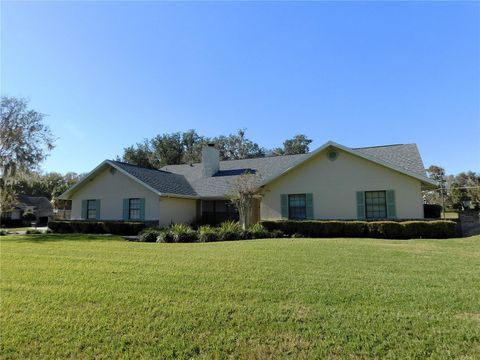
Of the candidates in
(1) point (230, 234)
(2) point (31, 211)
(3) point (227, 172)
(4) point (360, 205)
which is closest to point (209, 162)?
(3) point (227, 172)

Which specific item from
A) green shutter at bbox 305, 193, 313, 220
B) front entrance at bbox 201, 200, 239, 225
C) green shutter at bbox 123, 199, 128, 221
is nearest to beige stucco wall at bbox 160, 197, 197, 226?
front entrance at bbox 201, 200, 239, 225

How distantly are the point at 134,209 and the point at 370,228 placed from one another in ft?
46.2

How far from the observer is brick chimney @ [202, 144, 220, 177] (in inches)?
1014

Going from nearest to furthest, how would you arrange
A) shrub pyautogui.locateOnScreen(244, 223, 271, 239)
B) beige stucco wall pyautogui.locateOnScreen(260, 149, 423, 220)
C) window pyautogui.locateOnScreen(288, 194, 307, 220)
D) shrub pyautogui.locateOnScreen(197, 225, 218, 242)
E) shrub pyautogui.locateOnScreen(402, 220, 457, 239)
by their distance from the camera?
shrub pyautogui.locateOnScreen(402, 220, 457, 239) → shrub pyautogui.locateOnScreen(197, 225, 218, 242) → shrub pyautogui.locateOnScreen(244, 223, 271, 239) → beige stucco wall pyautogui.locateOnScreen(260, 149, 423, 220) → window pyautogui.locateOnScreen(288, 194, 307, 220)

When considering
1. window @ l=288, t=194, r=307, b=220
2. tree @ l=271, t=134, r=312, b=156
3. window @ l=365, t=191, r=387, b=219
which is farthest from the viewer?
tree @ l=271, t=134, r=312, b=156

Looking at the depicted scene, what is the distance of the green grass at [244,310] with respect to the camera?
3.84 m

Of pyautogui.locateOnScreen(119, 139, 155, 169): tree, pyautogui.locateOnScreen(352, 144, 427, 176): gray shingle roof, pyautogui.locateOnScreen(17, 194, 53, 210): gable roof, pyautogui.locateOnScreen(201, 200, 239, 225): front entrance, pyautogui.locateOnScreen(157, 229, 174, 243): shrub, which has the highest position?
pyautogui.locateOnScreen(119, 139, 155, 169): tree

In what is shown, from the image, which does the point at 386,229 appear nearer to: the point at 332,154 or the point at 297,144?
the point at 332,154

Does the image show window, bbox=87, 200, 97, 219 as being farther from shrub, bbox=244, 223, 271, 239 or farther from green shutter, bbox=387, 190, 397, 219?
green shutter, bbox=387, 190, 397, 219

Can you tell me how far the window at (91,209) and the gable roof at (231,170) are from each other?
1.50 metres

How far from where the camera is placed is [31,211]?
39.4 m

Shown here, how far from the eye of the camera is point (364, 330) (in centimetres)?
408

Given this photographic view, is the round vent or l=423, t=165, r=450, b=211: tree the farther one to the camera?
l=423, t=165, r=450, b=211: tree

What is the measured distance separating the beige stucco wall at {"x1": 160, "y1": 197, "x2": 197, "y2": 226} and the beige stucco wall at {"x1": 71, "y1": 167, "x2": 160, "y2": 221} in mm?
435
